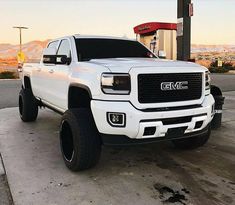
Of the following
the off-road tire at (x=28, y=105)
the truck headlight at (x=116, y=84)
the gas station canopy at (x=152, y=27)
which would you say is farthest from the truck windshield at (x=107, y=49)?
the gas station canopy at (x=152, y=27)

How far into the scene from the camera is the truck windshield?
16.6 ft

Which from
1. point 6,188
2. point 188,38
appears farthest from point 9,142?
point 188,38

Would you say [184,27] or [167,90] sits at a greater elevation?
[184,27]

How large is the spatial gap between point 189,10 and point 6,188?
5.68 m

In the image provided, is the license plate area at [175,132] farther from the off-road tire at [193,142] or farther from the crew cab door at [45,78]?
the crew cab door at [45,78]

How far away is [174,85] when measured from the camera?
3.93 m

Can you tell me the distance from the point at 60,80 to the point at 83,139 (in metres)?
1.45

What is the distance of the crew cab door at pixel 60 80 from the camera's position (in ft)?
15.8

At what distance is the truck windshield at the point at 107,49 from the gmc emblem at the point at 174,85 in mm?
1520

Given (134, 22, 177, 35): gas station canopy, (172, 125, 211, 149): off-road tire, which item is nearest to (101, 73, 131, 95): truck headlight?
(172, 125, 211, 149): off-road tire

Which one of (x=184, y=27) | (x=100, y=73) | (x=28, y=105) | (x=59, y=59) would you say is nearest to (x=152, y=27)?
(x=184, y=27)

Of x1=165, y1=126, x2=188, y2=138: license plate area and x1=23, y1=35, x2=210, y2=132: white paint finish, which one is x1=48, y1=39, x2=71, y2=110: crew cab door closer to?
x1=23, y1=35, x2=210, y2=132: white paint finish

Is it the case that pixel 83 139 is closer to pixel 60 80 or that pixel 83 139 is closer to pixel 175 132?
pixel 175 132

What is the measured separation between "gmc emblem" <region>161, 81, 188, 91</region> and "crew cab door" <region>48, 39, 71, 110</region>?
1528 millimetres
